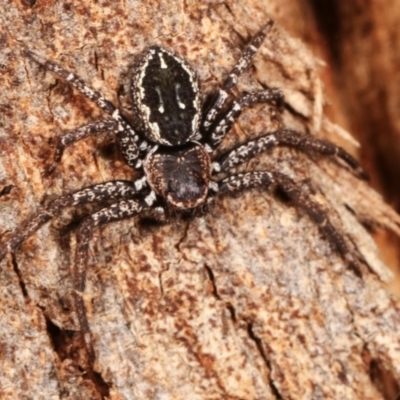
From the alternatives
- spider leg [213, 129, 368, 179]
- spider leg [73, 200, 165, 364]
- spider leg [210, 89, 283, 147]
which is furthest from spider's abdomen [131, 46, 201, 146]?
spider leg [73, 200, 165, 364]

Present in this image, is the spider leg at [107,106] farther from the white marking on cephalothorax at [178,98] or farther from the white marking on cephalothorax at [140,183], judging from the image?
the white marking on cephalothorax at [178,98]

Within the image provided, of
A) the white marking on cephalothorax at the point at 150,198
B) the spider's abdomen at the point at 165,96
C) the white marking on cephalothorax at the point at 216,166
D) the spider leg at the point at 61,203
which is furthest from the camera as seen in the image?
the white marking on cephalothorax at the point at 216,166

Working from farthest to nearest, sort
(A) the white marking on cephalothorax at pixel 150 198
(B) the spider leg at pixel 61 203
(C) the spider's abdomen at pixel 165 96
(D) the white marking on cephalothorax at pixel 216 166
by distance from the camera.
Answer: (D) the white marking on cephalothorax at pixel 216 166
(A) the white marking on cephalothorax at pixel 150 198
(C) the spider's abdomen at pixel 165 96
(B) the spider leg at pixel 61 203

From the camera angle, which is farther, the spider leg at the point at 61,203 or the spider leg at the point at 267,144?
the spider leg at the point at 267,144

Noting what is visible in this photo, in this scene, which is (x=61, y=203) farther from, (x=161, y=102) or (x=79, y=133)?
(x=161, y=102)

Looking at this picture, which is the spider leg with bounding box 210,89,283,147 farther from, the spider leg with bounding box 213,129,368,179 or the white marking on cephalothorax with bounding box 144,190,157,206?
the white marking on cephalothorax with bounding box 144,190,157,206

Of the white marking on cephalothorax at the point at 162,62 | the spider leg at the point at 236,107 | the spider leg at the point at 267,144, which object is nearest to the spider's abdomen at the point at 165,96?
the white marking on cephalothorax at the point at 162,62

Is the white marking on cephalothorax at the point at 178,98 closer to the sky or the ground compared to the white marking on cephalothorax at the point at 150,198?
closer to the sky

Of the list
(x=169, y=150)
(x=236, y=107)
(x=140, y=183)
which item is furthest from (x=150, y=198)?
(x=236, y=107)
